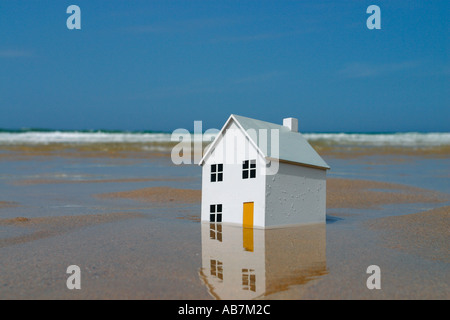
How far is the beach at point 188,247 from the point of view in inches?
298

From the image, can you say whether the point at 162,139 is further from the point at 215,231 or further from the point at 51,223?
the point at 215,231

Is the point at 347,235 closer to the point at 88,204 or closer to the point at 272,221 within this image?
the point at 272,221

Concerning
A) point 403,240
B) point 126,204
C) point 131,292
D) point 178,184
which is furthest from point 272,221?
point 178,184

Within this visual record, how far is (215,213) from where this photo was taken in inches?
567

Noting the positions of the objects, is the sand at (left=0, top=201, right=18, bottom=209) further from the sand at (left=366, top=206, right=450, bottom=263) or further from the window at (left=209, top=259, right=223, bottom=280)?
the sand at (left=366, top=206, right=450, bottom=263)

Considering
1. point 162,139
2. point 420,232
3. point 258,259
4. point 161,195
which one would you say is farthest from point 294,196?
point 162,139

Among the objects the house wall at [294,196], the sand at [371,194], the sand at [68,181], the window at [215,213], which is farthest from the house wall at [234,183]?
the sand at [68,181]

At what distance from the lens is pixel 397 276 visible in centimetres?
843

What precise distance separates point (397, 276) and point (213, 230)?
5908 millimetres

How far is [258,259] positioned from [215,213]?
493 cm

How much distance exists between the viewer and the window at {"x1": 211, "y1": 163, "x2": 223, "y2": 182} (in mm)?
14344

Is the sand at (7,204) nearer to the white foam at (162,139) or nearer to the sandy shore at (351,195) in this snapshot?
the sandy shore at (351,195)

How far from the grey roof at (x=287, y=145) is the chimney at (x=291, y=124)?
9.4 inches

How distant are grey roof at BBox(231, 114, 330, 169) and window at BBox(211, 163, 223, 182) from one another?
162 cm
